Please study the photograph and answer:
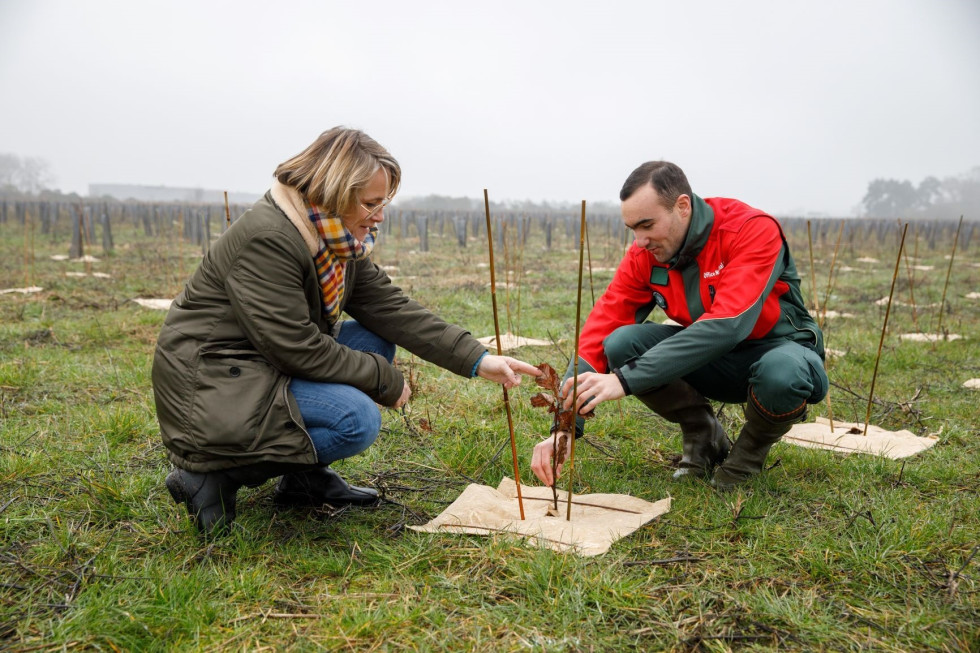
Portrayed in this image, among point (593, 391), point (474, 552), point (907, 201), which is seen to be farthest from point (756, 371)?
point (907, 201)

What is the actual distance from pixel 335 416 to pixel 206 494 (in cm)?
45

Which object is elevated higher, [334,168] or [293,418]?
[334,168]

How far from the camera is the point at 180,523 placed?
2.10 meters

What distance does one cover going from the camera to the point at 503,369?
2.15 metres

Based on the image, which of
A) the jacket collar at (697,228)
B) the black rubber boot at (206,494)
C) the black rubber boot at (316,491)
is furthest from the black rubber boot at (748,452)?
the black rubber boot at (206,494)

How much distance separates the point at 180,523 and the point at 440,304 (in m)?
5.49

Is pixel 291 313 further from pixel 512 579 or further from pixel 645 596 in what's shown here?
pixel 645 596

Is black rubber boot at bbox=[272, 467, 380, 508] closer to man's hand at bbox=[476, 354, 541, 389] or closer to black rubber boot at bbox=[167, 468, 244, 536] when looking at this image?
black rubber boot at bbox=[167, 468, 244, 536]

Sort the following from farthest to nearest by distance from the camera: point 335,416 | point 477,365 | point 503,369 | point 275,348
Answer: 1. point 477,365
2. point 503,369
3. point 335,416
4. point 275,348

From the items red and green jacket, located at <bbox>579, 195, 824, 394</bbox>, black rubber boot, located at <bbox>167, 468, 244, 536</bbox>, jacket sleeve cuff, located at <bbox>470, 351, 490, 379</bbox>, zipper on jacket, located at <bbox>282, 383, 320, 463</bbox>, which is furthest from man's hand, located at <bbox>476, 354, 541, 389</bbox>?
black rubber boot, located at <bbox>167, 468, 244, 536</bbox>

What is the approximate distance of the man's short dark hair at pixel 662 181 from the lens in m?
2.36

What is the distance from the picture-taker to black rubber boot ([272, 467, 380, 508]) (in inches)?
91.7

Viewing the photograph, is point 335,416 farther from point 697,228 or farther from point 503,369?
point 697,228

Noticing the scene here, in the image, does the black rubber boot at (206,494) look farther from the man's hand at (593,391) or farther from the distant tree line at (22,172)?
the distant tree line at (22,172)
